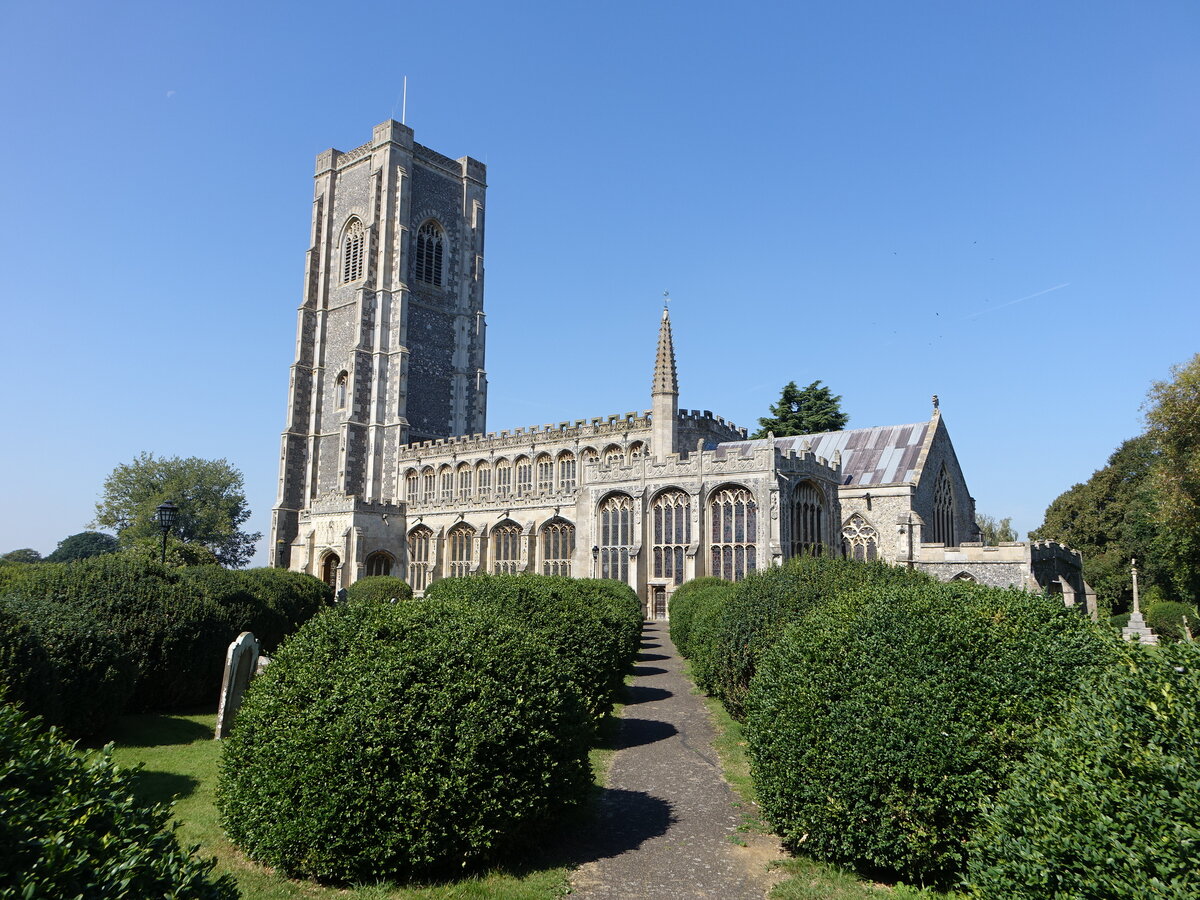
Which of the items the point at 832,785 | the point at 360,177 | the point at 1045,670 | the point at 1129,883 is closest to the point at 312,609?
the point at 832,785

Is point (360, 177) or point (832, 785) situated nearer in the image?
point (832, 785)

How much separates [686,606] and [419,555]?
27.9 meters

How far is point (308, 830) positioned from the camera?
6.25 metres

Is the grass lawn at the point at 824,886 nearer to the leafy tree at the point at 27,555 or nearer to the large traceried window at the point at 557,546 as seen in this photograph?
the large traceried window at the point at 557,546

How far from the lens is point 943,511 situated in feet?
117

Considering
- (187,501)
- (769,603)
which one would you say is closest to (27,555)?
(187,501)

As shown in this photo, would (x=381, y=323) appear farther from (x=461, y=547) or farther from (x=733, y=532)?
(x=733, y=532)

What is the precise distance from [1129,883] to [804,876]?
336cm

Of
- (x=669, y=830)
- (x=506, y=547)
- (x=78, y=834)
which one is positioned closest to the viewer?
(x=78, y=834)

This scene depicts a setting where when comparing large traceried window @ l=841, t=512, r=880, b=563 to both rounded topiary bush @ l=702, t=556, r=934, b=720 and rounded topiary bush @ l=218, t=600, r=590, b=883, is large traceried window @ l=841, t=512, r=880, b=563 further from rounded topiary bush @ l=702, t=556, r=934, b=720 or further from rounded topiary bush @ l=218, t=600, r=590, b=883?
rounded topiary bush @ l=218, t=600, r=590, b=883

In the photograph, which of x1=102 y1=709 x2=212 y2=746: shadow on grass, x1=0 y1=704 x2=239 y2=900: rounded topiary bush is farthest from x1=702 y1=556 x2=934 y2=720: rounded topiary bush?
x1=102 y1=709 x2=212 y2=746: shadow on grass

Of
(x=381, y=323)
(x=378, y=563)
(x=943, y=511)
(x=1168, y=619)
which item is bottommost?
(x=1168, y=619)

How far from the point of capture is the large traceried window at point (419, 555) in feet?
146

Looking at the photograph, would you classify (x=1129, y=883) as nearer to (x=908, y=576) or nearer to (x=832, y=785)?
(x=832, y=785)
